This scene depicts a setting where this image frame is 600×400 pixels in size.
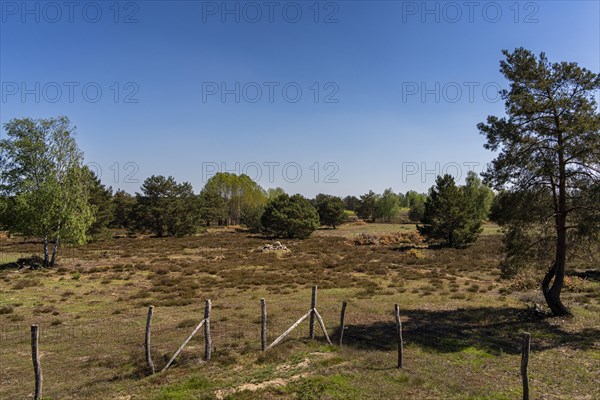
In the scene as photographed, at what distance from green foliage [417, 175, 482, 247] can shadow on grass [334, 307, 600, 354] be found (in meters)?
32.3

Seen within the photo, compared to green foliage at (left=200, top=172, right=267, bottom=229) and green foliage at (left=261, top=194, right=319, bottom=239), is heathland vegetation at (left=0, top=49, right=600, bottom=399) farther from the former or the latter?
green foliage at (left=200, top=172, right=267, bottom=229)

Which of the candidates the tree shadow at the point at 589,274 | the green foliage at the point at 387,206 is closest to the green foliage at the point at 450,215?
the tree shadow at the point at 589,274

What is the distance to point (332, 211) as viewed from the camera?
101562mm

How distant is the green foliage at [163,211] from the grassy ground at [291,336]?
3752 centimetres

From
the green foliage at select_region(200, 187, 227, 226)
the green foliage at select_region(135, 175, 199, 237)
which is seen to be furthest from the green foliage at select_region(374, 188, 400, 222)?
the green foliage at select_region(135, 175, 199, 237)

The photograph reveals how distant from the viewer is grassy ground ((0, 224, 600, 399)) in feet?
33.5

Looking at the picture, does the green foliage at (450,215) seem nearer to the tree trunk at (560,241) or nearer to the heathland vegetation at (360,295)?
the heathland vegetation at (360,295)

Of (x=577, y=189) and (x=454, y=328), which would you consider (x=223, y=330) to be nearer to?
(x=454, y=328)

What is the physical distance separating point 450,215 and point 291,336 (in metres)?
42.2

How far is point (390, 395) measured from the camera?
953 cm

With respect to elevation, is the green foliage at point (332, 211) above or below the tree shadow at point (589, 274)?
above

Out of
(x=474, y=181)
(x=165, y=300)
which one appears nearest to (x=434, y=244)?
(x=165, y=300)

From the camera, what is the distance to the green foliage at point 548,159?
16469 mm

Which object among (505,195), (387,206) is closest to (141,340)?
(505,195)
